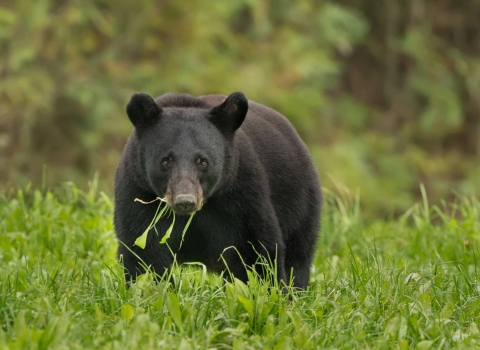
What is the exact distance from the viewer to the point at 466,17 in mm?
18422

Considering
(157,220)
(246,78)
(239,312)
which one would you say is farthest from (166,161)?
(246,78)

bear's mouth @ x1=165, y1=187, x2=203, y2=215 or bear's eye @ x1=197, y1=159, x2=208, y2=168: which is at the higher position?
bear's eye @ x1=197, y1=159, x2=208, y2=168

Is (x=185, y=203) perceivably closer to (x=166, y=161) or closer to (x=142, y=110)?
(x=166, y=161)

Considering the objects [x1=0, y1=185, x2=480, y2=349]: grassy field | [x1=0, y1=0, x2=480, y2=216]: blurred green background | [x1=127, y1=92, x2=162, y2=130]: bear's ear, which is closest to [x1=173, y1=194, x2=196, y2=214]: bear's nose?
[x1=0, y1=185, x2=480, y2=349]: grassy field

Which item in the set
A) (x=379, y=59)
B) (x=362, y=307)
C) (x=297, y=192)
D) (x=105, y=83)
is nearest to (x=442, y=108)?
(x=379, y=59)

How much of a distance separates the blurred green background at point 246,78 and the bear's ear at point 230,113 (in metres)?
8.15

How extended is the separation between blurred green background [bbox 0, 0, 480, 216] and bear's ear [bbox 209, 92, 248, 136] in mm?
8149

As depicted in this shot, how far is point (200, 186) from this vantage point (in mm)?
4305

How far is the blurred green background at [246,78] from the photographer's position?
13102mm

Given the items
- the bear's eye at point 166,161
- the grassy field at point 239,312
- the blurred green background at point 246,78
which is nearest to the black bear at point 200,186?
the bear's eye at point 166,161

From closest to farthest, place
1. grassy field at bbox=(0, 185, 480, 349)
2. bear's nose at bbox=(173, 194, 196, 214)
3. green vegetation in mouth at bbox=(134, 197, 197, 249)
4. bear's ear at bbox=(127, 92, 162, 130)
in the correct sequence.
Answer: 1. grassy field at bbox=(0, 185, 480, 349)
2. bear's nose at bbox=(173, 194, 196, 214)
3. green vegetation in mouth at bbox=(134, 197, 197, 249)
4. bear's ear at bbox=(127, 92, 162, 130)

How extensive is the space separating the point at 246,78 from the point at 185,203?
33.3 feet

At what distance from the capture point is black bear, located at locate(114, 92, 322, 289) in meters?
4.37

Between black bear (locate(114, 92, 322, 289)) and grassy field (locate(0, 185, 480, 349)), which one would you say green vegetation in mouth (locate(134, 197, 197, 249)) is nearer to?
black bear (locate(114, 92, 322, 289))
